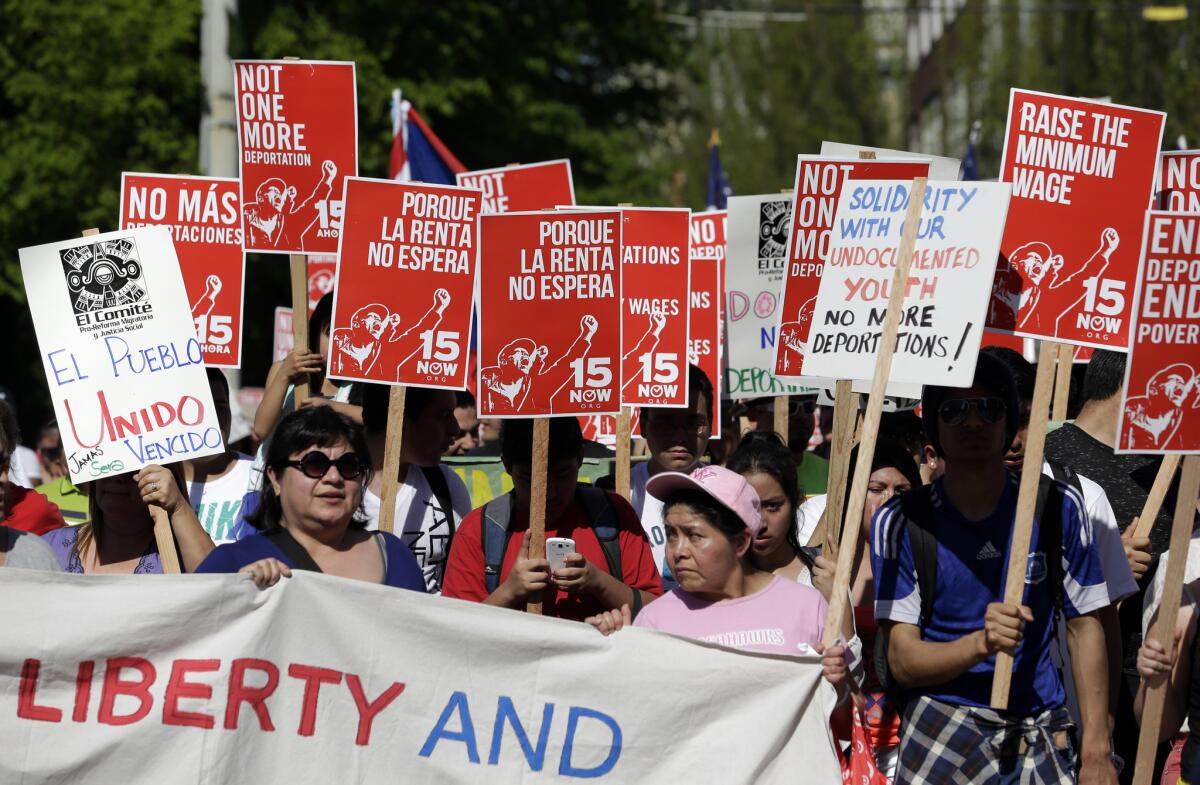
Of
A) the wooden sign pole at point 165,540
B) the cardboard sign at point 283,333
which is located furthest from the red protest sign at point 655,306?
the cardboard sign at point 283,333

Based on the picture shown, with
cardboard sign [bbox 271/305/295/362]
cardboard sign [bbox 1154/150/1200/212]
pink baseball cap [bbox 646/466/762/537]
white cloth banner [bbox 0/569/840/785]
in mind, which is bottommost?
white cloth banner [bbox 0/569/840/785]

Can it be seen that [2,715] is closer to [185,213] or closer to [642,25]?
[185,213]

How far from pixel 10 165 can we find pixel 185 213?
40.8ft

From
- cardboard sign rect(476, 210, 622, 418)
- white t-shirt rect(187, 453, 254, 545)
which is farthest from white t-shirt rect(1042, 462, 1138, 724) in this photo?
white t-shirt rect(187, 453, 254, 545)

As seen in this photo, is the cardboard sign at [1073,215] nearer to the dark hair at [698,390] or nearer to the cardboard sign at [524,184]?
the dark hair at [698,390]

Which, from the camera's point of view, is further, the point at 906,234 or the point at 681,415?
the point at 681,415

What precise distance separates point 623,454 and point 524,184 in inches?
87.6

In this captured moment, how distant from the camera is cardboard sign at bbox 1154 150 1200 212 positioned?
6.48m

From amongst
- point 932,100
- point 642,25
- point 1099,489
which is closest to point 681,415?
point 1099,489

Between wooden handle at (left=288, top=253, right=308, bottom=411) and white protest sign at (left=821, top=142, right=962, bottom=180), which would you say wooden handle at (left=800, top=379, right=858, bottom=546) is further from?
wooden handle at (left=288, top=253, right=308, bottom=411)

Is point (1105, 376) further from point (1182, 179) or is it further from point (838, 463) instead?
Result: point (838, 463)

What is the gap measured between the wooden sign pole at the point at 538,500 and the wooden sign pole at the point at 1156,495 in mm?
1936

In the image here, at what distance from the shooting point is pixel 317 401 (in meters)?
7.30

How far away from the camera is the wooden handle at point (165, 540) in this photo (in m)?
5.32
